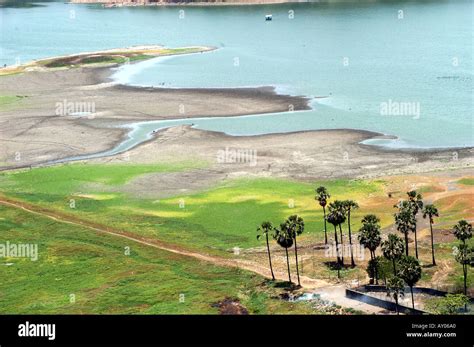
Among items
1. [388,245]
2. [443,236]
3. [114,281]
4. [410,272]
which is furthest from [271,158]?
[410,272]

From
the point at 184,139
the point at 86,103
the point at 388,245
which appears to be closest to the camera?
the point at 388,245

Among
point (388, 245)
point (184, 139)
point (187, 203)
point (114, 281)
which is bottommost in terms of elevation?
point (114, 281)

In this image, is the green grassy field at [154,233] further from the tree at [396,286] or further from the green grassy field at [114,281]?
the tree at [396,286]

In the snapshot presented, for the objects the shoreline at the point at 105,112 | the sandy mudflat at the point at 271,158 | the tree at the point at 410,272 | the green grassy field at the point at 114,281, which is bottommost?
the green grassy field at the point at 114,281

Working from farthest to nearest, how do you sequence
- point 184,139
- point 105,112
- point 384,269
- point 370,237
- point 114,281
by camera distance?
point 105,112
point 184,139
point 114,281
point 370,237
point 384,269

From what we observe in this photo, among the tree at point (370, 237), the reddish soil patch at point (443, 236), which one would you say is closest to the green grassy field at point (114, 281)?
the tree at point (370, 237)

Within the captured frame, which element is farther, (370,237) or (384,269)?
(370,237)

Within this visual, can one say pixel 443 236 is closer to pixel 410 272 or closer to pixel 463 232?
pixel 463 232
